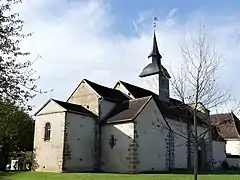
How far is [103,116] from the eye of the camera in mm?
34969

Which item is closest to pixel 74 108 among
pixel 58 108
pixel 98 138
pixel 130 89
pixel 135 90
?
pixel 58 108

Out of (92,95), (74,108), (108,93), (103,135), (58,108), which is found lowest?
(103,135)

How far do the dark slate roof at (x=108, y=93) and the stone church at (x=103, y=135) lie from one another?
180 mm

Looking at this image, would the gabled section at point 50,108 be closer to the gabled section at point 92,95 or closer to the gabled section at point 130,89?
the gabled section at point 92,95

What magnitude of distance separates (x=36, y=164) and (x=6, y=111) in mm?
23118

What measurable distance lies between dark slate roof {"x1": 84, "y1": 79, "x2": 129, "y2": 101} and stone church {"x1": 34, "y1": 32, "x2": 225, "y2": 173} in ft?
0.59

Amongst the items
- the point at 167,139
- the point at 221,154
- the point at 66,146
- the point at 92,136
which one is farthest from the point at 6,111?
the point at 221,154

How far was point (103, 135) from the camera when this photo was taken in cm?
3412

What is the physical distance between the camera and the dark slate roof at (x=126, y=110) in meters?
32.3

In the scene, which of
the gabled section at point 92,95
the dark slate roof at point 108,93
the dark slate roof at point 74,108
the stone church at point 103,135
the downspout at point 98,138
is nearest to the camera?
the stone church at point 103,135

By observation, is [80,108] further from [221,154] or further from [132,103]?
[221,154]

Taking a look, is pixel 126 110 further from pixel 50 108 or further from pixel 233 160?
pixel 233 160

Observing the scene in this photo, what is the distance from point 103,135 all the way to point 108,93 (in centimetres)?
540

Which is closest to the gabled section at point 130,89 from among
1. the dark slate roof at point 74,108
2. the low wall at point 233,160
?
the dark slate roof at point 74,108
